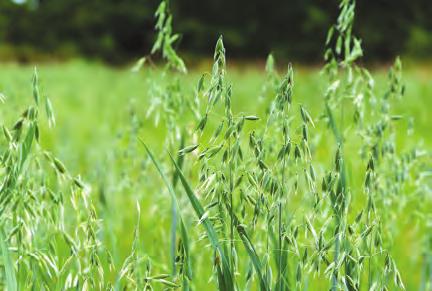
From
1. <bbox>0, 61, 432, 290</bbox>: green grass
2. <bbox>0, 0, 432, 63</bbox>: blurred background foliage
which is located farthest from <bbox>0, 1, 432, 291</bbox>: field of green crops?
<bbox>0, 0, 432, 63</bbox>: blurred background foliage

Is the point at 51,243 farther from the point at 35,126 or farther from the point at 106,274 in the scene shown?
the point at 106,274

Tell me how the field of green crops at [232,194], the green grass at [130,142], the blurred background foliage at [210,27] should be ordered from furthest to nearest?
the blurred background foliage at [210,27] < the green grass at [130,142] < the field of green crops at [232,194]

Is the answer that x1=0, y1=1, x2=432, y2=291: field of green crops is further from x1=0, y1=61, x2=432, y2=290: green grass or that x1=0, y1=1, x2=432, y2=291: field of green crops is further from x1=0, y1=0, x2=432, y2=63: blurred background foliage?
x1=0, y1=0, x2=432, y2=63: blurred background foliage

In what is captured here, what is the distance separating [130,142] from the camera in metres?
2.17

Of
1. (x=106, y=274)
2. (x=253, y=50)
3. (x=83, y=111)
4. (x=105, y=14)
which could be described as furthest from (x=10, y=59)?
(x=106, y=274)

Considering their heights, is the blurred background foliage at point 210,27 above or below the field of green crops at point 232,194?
above

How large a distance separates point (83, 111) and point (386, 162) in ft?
22.9

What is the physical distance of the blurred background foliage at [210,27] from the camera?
28672 millimetres

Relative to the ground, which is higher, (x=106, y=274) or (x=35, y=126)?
(x=35, y=126)

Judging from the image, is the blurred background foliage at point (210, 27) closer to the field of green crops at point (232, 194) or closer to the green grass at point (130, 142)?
the green grass at point (130, 142)

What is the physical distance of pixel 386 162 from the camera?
2.00 m

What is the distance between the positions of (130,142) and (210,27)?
30.0m

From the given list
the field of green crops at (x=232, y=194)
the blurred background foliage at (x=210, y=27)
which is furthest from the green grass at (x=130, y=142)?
the blurred background foliage at (x=210, y=27)

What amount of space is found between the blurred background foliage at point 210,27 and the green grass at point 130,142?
14.5m
